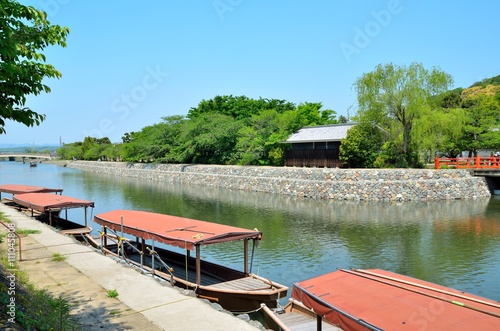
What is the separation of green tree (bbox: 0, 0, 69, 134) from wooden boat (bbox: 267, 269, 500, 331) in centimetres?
536

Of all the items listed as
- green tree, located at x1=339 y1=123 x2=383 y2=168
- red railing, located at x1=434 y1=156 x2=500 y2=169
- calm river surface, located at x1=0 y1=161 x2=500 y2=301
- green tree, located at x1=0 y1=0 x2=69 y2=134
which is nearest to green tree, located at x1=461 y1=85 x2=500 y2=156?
red railing, located at x1=434 y1=156 x2=500 y2=169

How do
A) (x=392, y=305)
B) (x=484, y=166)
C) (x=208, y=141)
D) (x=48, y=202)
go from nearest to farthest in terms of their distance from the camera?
(x=392, y=305) → (x=48, y=202) → (x=484, y=166) → (x=208, y=141)

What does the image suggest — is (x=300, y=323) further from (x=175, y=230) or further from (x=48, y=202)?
(x=48, y=202)

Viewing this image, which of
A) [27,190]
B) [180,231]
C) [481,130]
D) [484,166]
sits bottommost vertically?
[180,231]

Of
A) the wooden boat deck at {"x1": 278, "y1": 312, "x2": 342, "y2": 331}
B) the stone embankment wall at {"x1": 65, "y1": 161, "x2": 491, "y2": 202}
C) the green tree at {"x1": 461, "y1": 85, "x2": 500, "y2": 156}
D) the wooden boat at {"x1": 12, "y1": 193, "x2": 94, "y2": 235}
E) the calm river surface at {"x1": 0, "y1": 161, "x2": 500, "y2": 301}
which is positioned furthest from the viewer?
the green tree at {"x1": 461, "y1": 85, "x2": 500, "y2": 156}

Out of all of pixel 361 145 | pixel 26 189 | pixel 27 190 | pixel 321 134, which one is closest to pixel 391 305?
pixel 27 190

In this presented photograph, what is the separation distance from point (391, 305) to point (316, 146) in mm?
33737

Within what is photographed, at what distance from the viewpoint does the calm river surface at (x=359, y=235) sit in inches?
567

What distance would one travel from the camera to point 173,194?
39.9 meters

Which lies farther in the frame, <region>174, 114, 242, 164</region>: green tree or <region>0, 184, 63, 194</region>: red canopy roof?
<region>174, 114, 242, 164</region>: green tree

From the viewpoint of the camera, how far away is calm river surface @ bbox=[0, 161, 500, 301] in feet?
47.2

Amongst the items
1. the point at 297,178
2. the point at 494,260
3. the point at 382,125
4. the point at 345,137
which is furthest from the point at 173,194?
the point at 494,260

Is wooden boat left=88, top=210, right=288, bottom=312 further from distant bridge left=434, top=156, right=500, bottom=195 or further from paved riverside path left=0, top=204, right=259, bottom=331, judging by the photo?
distant bridge left=434, top=156, right=500, bottom=195

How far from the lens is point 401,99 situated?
3438 centimetres
